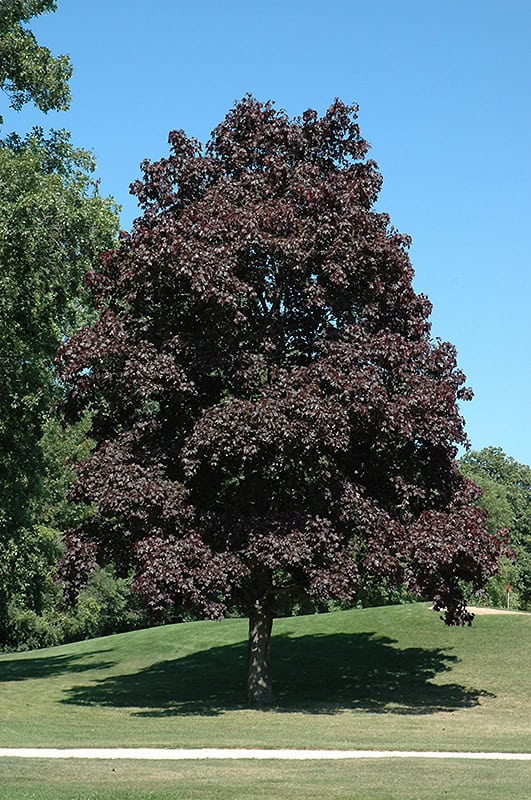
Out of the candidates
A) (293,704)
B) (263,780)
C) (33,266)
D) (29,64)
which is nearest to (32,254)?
(33,266)

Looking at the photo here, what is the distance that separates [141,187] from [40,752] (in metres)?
13.8

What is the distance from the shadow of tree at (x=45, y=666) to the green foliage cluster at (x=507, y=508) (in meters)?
25.5

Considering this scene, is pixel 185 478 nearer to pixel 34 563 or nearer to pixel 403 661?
pixel 34 563

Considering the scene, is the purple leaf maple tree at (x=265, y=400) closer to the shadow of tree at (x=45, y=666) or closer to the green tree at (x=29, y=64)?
the green tree at (x=29, y=64)

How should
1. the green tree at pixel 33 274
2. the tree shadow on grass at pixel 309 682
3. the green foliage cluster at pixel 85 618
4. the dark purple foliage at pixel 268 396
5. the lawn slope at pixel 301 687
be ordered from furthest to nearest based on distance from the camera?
the green foliage cluster at pixel 85 618, the tree shadow on grass at pixel 309 682, the green tree at pixel 33 274, the dark purple foliage at pixel 268 396, the lawn slope at pixel 301 687

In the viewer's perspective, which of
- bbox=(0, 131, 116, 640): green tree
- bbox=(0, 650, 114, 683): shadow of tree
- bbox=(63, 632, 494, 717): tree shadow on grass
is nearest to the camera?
bbox=(0, 131, 116, 640): green tree

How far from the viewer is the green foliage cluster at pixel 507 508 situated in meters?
Result: 60.2

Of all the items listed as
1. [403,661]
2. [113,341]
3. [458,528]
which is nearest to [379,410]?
[458,528]

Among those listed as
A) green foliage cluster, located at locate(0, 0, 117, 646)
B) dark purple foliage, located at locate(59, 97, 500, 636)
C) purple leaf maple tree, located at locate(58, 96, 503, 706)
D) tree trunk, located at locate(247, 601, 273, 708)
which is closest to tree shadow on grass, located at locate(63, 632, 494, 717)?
tree trunk, located at locate(247, 601, 273, 708)

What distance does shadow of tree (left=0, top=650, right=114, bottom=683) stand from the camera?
95.8 feet

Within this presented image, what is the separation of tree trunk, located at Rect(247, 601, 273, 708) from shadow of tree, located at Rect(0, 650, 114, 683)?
8.86 metres

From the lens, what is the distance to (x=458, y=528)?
20.4 metres

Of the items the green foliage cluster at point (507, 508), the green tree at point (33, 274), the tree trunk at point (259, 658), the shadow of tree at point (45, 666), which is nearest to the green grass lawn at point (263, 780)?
the tree trunk at point (259, 658)

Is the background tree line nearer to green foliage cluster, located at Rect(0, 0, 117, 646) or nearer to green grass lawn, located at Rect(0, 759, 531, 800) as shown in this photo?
green foliage cluster, located at Rect(0, 0, 117, 646)
